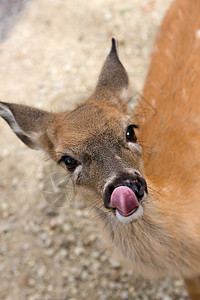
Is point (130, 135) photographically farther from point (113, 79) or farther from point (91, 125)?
point (113, 79)

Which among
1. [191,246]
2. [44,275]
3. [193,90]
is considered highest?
[193,90]

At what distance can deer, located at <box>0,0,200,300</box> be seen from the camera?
219 centimetres

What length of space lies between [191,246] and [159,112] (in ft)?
3.64

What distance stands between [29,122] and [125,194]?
46.2 inches

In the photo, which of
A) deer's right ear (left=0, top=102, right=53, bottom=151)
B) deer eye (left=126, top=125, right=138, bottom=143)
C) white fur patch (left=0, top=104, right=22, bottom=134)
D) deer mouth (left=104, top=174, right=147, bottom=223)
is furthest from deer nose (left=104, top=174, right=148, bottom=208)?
white fur patch (left=0, top=104, right=22, bottom=134)

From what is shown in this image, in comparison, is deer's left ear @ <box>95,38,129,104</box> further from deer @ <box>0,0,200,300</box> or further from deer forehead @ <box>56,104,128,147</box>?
deer forehead @ <box>56,104,128,147</box>

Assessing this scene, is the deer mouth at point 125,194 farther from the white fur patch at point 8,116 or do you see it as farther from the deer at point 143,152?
the white fur patch at point 8,116

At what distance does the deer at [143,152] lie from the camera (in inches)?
86.3

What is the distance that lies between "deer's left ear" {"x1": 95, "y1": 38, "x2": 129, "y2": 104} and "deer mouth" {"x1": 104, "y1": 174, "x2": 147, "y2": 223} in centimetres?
98

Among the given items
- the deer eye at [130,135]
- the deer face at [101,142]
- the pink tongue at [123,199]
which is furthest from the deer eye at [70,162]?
the pink tongue at [123,199]

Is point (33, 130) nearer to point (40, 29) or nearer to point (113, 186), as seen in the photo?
point (113, 186)

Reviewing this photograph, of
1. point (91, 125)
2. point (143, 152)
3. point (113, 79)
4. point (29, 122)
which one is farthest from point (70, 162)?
point (113, 79)

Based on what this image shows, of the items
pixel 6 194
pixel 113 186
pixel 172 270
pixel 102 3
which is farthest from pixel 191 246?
pixel 102 3

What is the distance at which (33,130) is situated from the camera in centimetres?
284
